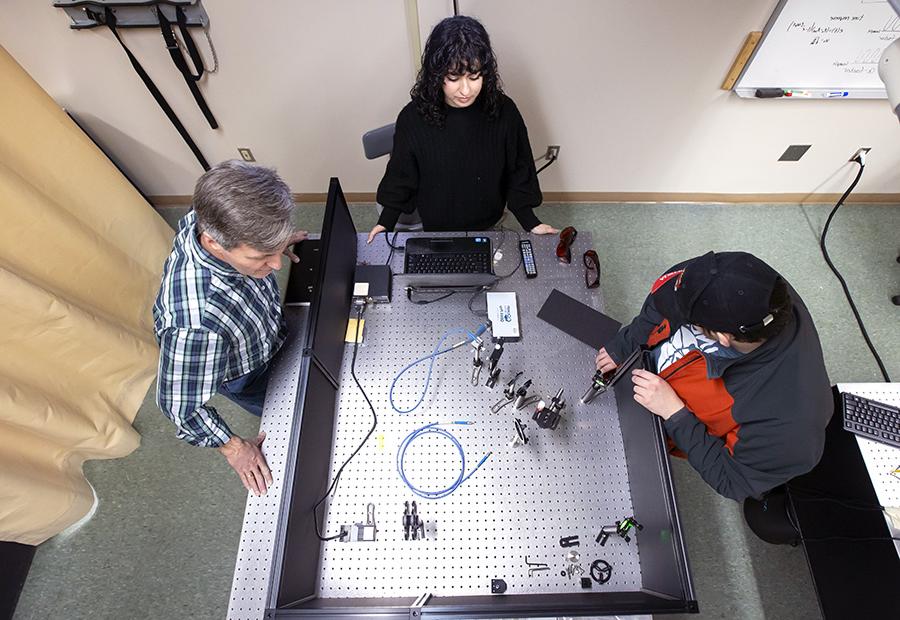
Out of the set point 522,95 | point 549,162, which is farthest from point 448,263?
point 549,162

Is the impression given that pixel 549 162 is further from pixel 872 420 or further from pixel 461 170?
pixel 872 420

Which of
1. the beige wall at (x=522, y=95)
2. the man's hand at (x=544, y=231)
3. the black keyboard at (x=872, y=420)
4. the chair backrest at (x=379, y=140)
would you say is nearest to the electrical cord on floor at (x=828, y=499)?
the black keyboard at (x=872, y=420)

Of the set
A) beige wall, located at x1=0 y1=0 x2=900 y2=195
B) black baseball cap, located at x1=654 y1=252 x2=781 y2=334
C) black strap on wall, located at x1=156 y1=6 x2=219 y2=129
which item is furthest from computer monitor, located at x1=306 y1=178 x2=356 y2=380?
black strap on wall, located at x1=156 y1=6 x2=219 y2=129

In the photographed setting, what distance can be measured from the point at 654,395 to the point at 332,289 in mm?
1003

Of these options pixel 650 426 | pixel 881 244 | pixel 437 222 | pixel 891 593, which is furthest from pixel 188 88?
pixel 881 244

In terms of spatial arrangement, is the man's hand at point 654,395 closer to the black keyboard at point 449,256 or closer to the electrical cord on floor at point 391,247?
the black keyboard at point 449,256

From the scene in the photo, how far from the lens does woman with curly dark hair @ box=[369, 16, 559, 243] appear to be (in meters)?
1.54

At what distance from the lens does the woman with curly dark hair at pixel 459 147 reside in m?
1.54

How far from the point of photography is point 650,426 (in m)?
1.21

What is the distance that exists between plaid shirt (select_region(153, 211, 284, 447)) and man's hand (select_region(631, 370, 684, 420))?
1149 millimetres

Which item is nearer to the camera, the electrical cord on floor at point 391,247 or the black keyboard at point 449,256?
the black keyboard at point 449,256

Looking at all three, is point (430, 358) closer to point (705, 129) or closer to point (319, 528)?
point (319, 528)

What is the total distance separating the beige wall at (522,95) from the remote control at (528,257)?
1.06 metres

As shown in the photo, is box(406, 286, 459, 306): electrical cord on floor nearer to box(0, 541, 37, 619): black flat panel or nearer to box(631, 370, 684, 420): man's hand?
box(631, 370, 684, 420): man's hand
